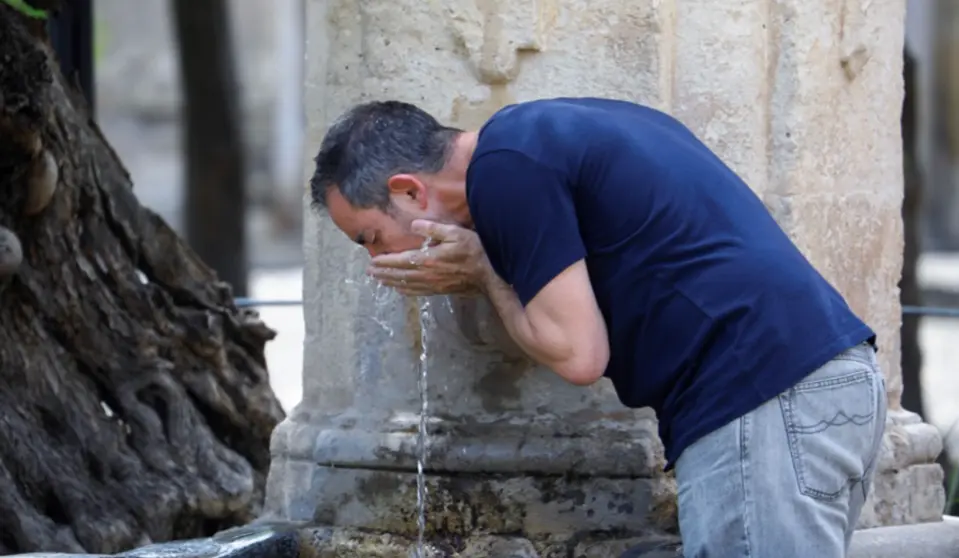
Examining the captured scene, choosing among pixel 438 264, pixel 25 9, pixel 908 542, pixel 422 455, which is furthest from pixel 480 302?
pixel 25 9

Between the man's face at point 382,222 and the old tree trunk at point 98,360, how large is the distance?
156 cm

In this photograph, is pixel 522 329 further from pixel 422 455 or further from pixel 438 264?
pixel 422 455

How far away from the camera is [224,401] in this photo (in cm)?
498

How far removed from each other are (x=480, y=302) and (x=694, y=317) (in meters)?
0.80

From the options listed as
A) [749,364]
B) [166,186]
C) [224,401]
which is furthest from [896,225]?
[166,186]

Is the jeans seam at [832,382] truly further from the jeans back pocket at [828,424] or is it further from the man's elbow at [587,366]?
the man's elbow at [587,366]

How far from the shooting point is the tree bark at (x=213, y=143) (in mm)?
7715

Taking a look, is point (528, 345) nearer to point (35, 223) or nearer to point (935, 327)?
point (35, 223)

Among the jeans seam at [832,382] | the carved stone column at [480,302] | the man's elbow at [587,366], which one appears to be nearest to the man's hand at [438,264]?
the man's elbow at [587,366]

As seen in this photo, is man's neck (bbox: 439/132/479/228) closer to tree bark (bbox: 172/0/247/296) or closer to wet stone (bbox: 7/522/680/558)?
wet stone (bbox: 7/522/680/558)

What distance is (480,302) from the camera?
3471mm

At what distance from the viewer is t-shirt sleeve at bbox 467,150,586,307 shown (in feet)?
8.88

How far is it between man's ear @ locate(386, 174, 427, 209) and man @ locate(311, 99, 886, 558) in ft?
0.48

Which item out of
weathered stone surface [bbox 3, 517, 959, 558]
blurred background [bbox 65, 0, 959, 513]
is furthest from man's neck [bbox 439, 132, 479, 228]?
blurred background [bbox 65, 0, 959, 513]
